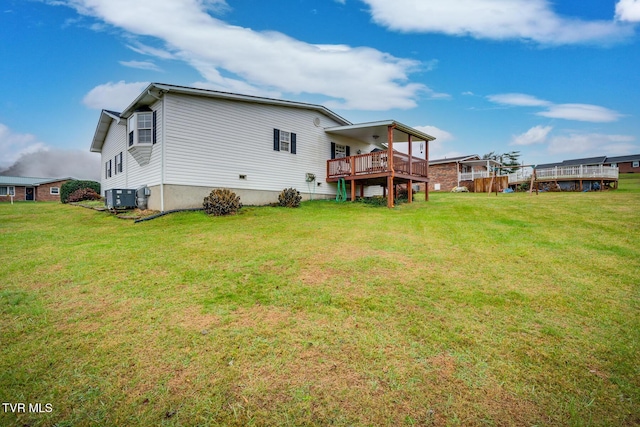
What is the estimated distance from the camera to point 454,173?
31.9 metres

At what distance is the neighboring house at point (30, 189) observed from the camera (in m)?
38.3

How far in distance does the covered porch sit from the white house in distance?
0.06m

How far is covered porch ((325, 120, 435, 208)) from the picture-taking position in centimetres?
1572

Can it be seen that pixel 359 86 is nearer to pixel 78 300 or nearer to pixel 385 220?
pixel 385 220

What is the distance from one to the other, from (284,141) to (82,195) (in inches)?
653

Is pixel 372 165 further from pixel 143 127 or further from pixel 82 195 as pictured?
pixel 82 195

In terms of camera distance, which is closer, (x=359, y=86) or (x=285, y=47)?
(x=285, y=47)

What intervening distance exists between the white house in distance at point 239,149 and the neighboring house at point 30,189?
29463 millimetres

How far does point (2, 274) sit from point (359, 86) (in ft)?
63.7

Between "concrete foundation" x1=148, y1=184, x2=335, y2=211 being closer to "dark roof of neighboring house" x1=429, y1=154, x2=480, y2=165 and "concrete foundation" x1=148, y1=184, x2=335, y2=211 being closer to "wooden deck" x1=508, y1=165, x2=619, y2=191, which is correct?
"wooden deck" x1=508, y1=165, x2=619, y2=191

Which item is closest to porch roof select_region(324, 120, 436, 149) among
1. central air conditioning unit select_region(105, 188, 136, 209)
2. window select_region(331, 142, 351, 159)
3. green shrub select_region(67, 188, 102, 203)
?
window select_region(331, 142, 351, 159)

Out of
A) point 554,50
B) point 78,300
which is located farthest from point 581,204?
point 78,300

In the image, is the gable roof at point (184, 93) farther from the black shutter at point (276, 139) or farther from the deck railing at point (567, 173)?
the deck railing at point (567, 173)

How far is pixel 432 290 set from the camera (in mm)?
5027
